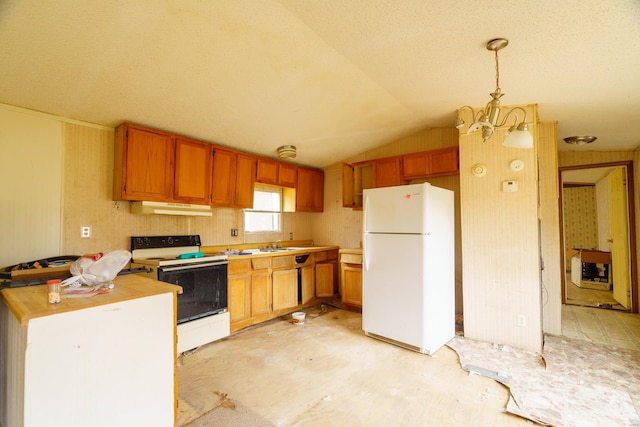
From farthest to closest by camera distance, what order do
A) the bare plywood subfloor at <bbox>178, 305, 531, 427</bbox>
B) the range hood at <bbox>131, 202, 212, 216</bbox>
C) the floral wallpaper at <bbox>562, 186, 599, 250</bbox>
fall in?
1. the floral wallpaper at <bbox>562, 186, 599, 250</bbox>
2. the range hood at <bbox>131, 202, 212, 216</bbox>
3. the bare plywood subfloor at <bbox>178, 305, 531, 427</bbox>

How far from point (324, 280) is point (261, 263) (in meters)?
1.22

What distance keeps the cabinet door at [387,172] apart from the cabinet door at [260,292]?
79.0 inches

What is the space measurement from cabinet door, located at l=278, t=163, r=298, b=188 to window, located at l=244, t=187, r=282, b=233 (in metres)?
0.27

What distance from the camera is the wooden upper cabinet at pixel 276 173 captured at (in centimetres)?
405

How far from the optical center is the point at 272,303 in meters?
3.68

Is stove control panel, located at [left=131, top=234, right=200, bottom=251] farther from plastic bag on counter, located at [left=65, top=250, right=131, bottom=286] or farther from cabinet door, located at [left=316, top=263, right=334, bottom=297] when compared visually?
cabinet door, located at [left=316, top=263, right=334, bottom=297]

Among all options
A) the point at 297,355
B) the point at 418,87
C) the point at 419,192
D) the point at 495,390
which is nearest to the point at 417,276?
the point at 419,192

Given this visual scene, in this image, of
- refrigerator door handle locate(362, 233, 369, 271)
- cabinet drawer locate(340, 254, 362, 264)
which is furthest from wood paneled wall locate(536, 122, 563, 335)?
cabinet drawer locate(340, 254, 362, 264)

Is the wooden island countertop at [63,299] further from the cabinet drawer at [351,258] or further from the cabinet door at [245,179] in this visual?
the cabinet drawer at [351,258]

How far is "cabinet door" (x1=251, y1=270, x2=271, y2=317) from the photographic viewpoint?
11.4 ft

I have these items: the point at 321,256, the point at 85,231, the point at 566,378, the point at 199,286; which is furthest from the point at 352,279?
the point at 85,231


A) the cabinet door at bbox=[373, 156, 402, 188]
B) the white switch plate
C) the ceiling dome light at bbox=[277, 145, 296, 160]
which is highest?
the ceiling dome light at bbox=[277, 145, 296, 160]

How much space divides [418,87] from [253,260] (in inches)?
101

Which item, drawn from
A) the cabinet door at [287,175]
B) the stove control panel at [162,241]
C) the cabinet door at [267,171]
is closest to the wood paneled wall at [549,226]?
the cabinet door at [287,175]
